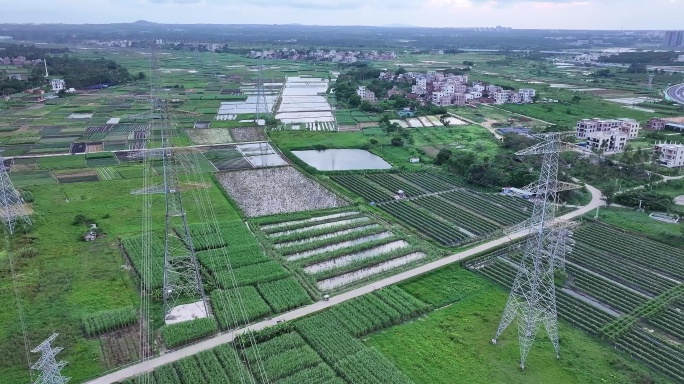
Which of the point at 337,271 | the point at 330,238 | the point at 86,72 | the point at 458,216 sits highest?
the point at 86,72

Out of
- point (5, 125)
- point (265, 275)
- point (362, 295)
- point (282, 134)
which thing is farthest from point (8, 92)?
point (362, 295)

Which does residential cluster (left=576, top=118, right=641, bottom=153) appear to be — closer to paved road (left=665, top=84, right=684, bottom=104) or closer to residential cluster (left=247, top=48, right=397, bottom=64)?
paved road (left=665, top=84, right=684, bottom=104)

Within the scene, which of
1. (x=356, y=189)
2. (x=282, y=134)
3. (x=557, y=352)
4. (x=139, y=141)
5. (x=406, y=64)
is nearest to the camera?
(x=557, y=352)

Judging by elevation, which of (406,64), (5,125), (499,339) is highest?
(406,64)

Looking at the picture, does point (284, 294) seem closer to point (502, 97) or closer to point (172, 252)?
point (172, 252)

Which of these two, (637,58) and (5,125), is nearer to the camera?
(5,125)

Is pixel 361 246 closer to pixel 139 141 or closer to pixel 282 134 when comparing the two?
pixel 282 134

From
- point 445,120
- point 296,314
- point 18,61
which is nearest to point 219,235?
point 296,314
